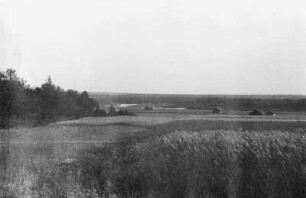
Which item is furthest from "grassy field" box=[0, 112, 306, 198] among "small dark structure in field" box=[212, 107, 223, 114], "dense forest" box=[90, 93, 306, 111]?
"small dark structure in field" box=[212, 107, 223, 114]

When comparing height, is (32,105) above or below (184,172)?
above

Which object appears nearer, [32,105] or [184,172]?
[184,172]

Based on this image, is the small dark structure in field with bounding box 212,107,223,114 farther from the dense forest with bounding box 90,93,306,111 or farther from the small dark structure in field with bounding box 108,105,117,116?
the small dark structure in field with bounding box 108,105,117,116

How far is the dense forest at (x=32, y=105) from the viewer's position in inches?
1431

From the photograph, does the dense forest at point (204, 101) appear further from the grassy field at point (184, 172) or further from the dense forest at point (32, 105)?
the grassy field at point (184, 172)

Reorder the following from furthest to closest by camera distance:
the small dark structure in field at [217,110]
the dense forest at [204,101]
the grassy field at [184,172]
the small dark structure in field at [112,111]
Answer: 1. the small dark structure in field at [217,110]
2. the dense forest at [204,101]
3. the small dark structure in field at [112,111]
4. the grassy field at [184,172]

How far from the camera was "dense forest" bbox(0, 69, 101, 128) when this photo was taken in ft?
119

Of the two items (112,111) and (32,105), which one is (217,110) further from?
(32,105)

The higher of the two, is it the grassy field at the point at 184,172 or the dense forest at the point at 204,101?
→ the dense forest at the point at 204,101

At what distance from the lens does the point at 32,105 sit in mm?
38094

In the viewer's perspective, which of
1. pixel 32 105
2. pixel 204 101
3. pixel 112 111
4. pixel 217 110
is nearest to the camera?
pixel 112 111

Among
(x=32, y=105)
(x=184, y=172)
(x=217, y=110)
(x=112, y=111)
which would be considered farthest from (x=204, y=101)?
(x=184, y=172)

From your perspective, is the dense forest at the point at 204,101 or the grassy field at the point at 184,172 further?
the dense forest at the point at 204,101

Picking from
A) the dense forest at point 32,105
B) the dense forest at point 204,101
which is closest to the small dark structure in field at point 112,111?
the dense forest at point 204,101
